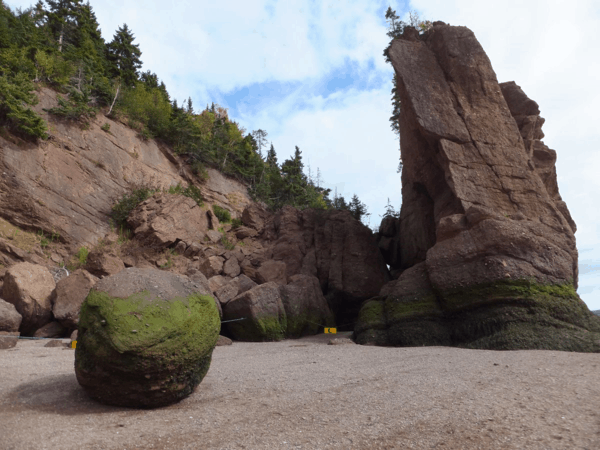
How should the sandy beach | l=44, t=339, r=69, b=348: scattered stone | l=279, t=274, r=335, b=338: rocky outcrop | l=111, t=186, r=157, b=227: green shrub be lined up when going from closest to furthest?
the sandy beach → l=44, t=339, r=69, b=348: scattered stone → l=279, t=274, r=335, b=338: rocky outcrop → l=111, t=186, r=157, b=227: green shrub

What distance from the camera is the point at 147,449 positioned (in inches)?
115

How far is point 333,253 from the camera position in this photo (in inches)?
603

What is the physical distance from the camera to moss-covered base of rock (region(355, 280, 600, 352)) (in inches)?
298

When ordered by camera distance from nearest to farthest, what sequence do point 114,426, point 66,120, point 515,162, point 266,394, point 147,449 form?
1. point 147,449
2. point 114,426
3. point 266,394
4. point 515,162
5. point 66,120

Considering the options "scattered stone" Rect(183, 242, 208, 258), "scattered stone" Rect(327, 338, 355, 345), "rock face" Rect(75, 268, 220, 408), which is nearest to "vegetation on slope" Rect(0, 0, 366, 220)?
"scattered stone" Rect(183, 242, 208, 258)

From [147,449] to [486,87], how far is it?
41.5 feet

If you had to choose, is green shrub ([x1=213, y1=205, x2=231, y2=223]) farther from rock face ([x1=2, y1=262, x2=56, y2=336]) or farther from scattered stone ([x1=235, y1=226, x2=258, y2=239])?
rock face ([x1=2, y1=262, x2=56, y2=336])

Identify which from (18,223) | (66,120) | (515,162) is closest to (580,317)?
(515,162)

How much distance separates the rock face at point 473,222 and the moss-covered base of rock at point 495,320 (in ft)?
0.07

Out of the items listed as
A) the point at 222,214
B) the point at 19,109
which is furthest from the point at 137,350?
the point at 222,214

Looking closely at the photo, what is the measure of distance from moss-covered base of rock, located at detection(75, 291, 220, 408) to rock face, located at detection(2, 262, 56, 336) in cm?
799

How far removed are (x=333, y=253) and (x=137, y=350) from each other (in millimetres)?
11926

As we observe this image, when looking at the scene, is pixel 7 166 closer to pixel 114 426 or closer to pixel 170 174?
pixel 170 174

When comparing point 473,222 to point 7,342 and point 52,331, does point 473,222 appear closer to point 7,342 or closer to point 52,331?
point 7,342
